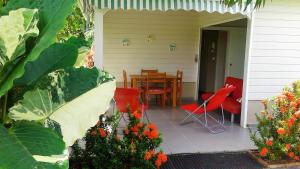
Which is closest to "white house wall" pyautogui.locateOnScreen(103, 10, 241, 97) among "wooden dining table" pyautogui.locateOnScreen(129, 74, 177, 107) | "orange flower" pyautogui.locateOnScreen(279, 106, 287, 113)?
"wooden dining table" pyautogui.locateOnScreen(129, 74, 177, 107)

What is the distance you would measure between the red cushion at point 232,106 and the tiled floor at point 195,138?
0.36m

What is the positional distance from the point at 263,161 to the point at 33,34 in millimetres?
5023

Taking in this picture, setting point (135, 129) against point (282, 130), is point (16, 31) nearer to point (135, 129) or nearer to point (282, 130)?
point (135, 129)

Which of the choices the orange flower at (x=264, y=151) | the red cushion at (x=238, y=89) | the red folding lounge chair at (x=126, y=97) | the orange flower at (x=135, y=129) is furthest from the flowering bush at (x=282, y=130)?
the red cushion at (x=238, y=89)

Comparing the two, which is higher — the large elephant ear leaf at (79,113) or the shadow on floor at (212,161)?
the large elephant ear leaf at (79,113)

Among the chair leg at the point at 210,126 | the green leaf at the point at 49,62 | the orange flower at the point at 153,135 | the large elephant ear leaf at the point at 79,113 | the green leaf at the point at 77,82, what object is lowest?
the chair leg at the point at 210,126

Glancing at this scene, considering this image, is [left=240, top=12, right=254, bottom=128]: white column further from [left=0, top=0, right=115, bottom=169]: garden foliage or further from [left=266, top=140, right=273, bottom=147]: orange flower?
[left=0, top=0, right=115, bottom=169]: garden foliage

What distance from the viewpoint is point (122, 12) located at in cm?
1015

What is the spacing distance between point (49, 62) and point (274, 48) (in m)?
7.43

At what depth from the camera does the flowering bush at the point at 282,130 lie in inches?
191

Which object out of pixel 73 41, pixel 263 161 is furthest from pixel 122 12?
pixel 73 41

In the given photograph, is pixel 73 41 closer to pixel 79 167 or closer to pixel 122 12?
pixel 79 167

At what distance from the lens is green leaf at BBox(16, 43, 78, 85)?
2.89 feet

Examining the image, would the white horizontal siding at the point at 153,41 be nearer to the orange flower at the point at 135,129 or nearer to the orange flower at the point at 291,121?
the orange flower at the point at 291,121
